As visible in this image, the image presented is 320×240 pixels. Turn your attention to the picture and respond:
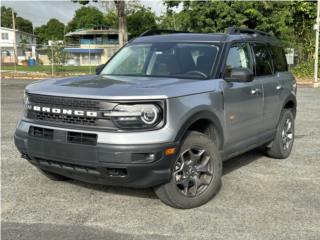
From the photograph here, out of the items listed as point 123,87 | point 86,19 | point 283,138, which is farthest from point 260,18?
point 86,19

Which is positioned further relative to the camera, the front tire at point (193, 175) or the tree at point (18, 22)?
the tree at point (18, 22)

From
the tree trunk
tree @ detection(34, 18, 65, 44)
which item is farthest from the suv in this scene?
tree @ detection(34, 18, 65, 44)

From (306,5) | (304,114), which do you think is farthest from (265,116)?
Answer: (306,5)

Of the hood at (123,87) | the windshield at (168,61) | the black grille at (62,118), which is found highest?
the windshield at (168,61)

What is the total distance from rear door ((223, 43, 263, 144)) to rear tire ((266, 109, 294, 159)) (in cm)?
88

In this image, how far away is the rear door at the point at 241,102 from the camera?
5293mm

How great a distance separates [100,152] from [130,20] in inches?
3051

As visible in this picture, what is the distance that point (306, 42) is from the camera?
3020cm

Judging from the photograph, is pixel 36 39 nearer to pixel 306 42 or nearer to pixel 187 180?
pixel 306 42

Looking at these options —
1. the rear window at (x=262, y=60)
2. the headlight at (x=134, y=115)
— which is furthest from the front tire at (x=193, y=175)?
the rear window at (x=262, y=60)

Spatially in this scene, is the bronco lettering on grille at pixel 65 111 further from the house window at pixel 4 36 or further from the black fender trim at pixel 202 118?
the house window at pixel 4 36

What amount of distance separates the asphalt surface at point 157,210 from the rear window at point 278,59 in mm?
1542

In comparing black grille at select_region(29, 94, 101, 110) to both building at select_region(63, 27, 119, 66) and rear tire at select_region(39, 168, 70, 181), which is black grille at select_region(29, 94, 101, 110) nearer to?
rear tire at select_region(39, 168, 70, 181)

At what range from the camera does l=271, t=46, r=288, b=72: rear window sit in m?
6.84
